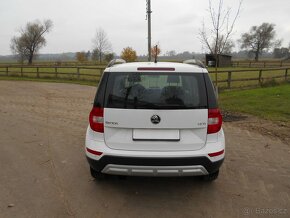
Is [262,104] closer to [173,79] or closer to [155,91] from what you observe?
[173,79]

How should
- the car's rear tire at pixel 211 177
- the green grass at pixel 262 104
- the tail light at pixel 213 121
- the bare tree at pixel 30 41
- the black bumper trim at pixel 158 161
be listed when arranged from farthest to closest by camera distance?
the bare tree at pixel 30 41 → the green grass at pixel 262 104 → the car's rear tire at pixel 211 177 → the tail light at pixel 213 121 → the black bumper trim at pixel 158 161

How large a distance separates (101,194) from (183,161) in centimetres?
117

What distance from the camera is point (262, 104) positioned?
31.8 feet

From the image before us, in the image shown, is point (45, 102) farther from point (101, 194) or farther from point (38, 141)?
point (101, 194)

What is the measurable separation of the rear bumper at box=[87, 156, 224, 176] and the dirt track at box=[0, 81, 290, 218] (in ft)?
1.38

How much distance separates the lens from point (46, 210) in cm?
328

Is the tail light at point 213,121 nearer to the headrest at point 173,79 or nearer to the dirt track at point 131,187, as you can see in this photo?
the headrest at point 173,79

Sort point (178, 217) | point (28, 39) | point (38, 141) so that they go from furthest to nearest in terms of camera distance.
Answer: point (28, 39), point (38, 141), point (178, 217)

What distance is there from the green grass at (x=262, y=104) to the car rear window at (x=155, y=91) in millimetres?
5138

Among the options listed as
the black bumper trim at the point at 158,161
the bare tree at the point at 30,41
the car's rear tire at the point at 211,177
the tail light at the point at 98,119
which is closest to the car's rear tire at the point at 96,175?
the black bumper trim at the point at 158,161

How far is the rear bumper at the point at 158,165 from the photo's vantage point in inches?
130

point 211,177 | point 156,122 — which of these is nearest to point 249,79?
point 211,177

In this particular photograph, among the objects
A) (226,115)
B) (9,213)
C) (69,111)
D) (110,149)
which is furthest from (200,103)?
(69,111)

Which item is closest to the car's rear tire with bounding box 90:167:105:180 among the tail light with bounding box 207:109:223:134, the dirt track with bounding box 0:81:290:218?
the dirt track with bounding box 0:81:290:218
